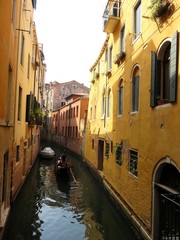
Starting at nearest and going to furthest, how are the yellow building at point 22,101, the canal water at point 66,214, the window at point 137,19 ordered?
the canal water at point 66,214, the window at point 137,19, the yellow building at point 22,101

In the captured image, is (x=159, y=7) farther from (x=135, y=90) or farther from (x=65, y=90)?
(x=65, y=90)

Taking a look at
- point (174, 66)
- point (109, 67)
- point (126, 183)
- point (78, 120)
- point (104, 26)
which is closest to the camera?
point (174, 66)

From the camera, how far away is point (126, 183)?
9516 mm

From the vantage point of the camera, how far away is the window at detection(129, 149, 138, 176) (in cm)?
876

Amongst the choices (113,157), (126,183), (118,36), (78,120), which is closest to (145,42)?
(118,36)

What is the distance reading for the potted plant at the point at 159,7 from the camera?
6.42 metres

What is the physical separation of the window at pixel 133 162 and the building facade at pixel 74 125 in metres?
14.8

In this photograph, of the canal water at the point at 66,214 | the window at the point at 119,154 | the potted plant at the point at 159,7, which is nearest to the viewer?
the potted plant at the point at 159,7

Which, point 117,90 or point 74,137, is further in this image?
point 74,137

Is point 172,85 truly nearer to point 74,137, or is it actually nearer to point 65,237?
point 65,237

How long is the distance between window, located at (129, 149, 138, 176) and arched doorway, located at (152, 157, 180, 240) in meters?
1.90

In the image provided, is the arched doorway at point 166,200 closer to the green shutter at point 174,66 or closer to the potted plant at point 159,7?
the green shutter at point 174,66

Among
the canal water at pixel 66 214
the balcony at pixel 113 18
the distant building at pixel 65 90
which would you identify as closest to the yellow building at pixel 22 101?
the canal water at pixel 66 214

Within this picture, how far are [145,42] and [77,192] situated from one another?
8373mm
